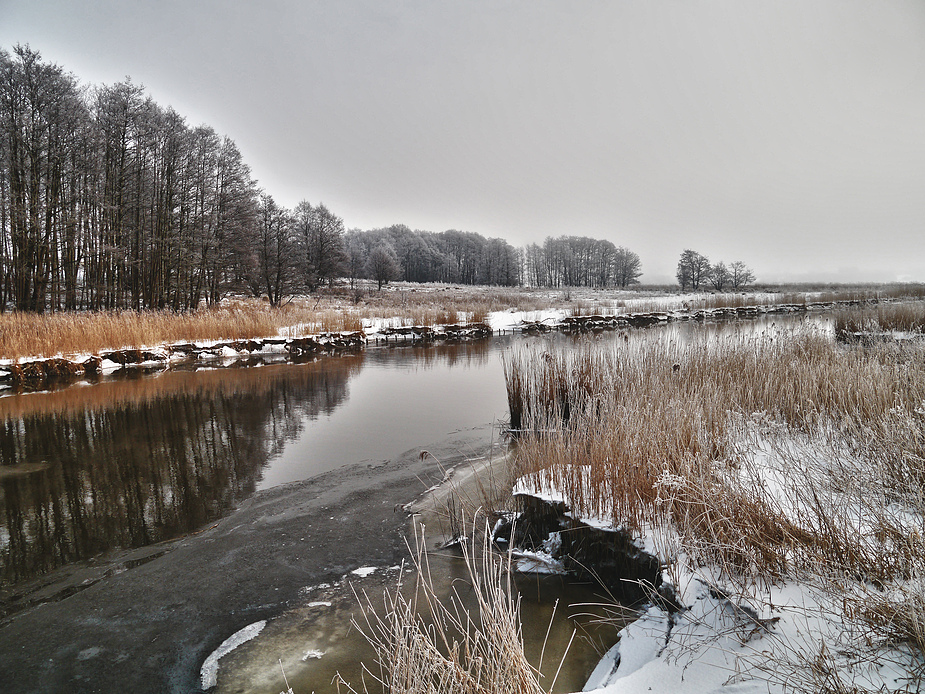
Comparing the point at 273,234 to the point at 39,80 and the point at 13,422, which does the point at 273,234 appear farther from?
the point at 13,422

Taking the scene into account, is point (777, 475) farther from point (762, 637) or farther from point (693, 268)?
point (693, 268)

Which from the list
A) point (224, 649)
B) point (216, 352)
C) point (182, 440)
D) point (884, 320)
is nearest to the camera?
point (224, 649)

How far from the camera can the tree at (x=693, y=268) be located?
58.2 meters

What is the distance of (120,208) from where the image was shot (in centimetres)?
1891

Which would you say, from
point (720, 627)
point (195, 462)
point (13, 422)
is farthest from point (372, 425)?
point (720, 627)

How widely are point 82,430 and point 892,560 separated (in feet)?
26.9

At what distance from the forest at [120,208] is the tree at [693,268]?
4716 cm

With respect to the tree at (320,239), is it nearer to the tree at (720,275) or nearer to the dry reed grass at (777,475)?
the dry reed grass at (777,475)

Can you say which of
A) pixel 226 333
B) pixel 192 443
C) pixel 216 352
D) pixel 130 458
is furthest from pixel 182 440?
pixel 226 333

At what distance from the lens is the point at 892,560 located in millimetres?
1967

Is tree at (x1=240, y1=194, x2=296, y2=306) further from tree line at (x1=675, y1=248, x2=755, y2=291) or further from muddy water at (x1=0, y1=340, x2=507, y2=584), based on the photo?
tree line at (x1=675, y1=248, x2=755, y2=291)

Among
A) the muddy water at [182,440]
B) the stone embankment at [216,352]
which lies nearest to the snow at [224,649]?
the muddy water at [182,440]

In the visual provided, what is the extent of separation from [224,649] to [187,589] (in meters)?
0.72

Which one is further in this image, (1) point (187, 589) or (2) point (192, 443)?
(2) point (192, 443)
